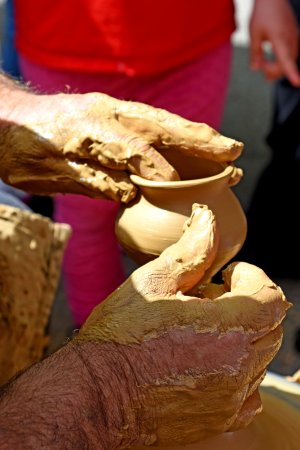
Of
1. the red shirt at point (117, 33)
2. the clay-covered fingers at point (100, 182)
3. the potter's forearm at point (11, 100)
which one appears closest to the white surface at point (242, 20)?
the red shirt at point (117, 33)

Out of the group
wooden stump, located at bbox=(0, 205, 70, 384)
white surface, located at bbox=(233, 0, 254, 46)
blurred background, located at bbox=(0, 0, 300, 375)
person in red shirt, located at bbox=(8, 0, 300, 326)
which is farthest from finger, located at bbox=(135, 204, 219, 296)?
white surface, located at bbox=(233, 0, 254, 46)

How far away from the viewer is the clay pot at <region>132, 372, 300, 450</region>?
4.09ft

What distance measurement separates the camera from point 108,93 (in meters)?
2.31

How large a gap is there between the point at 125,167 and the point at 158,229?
14cm

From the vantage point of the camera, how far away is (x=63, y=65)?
226 cm

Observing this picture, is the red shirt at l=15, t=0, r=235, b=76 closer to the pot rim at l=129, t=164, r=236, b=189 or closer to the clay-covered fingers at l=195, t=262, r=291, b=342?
the pot rim at l=129, t=164, r=236, b=189

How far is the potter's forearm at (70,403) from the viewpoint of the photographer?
3.45 feet

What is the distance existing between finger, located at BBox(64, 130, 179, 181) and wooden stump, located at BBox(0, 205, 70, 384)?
47 cm

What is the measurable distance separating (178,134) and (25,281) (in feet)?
2.15

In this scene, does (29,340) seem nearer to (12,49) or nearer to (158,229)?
(158,229)

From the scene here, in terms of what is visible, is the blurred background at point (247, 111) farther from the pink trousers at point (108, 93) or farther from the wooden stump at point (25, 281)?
the wooden stump at point (25, 281)

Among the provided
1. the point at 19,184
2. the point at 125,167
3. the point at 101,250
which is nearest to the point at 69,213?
the point at 101,250

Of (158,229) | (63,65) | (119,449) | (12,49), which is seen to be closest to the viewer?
(119,449)

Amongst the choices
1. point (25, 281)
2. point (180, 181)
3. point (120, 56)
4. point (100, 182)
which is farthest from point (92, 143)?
point (120, 56)
